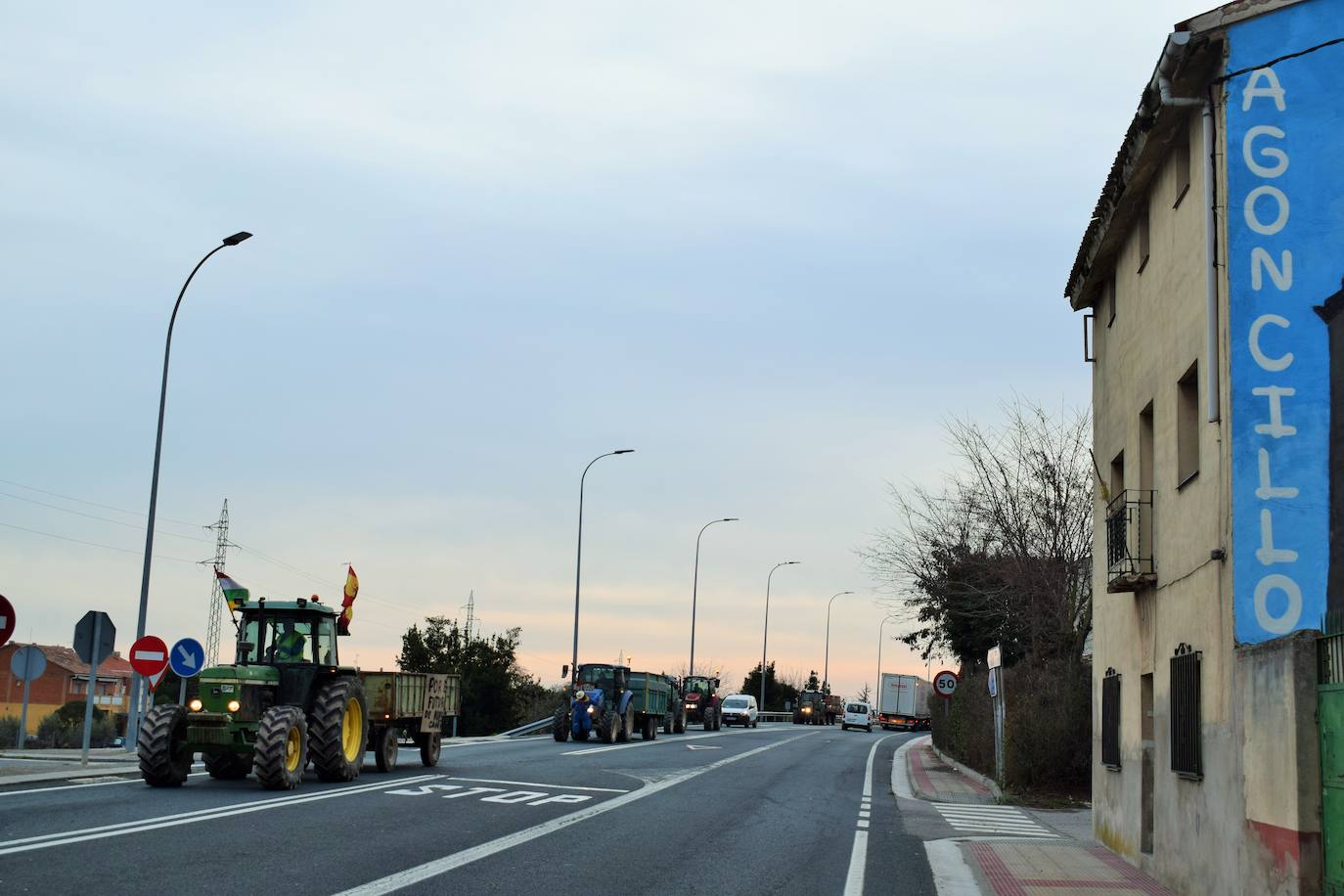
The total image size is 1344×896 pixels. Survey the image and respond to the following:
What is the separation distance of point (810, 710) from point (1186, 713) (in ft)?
249

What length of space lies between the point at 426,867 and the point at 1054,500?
2678 centimetres

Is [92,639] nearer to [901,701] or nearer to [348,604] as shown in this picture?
[348,604]

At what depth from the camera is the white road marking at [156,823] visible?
1178cm

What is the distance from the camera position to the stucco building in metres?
9.55

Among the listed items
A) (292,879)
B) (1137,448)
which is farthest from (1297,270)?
(292,879)

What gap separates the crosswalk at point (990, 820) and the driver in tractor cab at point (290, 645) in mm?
9760

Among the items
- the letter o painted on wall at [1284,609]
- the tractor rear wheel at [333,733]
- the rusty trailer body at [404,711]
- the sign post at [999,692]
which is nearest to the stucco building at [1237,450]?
the letter o painted on wall at [1284,609]

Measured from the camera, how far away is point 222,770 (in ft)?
66.8

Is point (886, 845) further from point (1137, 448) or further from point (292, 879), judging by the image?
point (292, 879)

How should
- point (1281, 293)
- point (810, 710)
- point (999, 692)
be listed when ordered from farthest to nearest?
point (810, 710) < point (999, 692) < point (1281, 293)

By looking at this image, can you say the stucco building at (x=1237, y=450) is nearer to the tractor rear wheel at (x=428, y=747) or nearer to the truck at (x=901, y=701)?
the tractor rear wheel at (x=428, y=747)

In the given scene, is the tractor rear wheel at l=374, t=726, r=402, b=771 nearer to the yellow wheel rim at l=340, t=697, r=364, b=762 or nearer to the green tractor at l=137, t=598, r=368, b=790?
the green tractor at l=137, t=598, r=368, b=790

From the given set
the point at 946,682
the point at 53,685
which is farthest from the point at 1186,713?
the point at 53,685

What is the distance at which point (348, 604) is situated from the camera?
21062 mm
